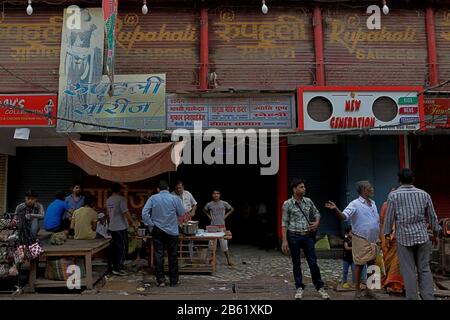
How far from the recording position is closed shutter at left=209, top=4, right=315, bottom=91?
32.4 feet

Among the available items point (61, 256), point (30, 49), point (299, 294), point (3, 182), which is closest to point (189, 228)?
point (61, 256)

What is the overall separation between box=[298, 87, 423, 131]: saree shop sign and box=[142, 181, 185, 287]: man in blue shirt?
4148 mm

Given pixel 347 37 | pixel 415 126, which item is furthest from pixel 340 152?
pixel 347 37

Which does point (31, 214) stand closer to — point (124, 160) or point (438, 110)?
point (124, 160)

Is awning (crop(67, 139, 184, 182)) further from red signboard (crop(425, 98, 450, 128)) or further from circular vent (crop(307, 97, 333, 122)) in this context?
red signboard (crop(425, 98, 450, 128))

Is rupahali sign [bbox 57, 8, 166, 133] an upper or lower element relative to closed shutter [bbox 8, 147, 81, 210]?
upper

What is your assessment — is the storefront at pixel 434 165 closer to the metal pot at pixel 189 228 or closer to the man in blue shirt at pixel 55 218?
the metal pot at pixel 189 228

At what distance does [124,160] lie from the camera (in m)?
7.52

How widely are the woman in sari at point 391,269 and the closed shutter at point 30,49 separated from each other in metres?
8.50

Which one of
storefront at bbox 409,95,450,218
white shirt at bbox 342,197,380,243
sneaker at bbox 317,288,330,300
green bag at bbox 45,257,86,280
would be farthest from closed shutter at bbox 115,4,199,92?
storefront at bbox 409,95,450,218

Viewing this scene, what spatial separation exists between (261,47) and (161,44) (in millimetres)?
2656

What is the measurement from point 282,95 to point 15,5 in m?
7.47

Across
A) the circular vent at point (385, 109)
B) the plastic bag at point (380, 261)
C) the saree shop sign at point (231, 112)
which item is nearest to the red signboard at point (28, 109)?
the saree shop sign at point (231, 112)

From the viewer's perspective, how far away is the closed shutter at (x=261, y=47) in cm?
989
